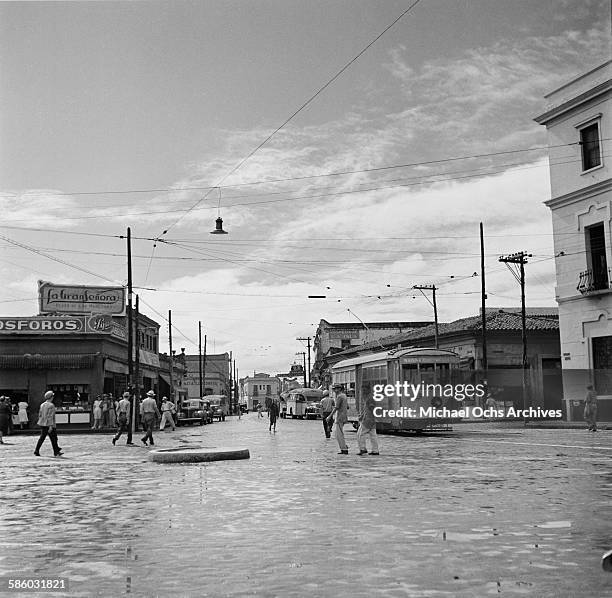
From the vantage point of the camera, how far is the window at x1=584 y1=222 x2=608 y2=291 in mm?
34094

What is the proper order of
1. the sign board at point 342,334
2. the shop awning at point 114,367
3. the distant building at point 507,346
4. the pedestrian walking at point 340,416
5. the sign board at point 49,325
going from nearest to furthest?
the pedestrian walking at point 340,416 → the sign board at point 49,325 → the shop awning at point 114,367 → the distant building at point 507,346 → the sign board at point 342,334

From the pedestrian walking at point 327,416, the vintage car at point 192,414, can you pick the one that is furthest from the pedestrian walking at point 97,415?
the pedestrian walking at point 327,416

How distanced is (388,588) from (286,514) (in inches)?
155

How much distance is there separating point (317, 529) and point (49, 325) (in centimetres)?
3710

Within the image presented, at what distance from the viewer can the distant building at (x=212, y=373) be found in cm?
13075

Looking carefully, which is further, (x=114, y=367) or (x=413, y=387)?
(x=114, y=367)

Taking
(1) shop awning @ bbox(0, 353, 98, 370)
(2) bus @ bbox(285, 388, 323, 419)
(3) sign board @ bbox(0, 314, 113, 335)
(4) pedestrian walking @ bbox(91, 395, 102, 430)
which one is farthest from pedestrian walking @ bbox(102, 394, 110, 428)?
(2) bus @ bbox(285, 388, 323, 419)

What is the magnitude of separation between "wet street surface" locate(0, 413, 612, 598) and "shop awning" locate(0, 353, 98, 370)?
26.9 meters

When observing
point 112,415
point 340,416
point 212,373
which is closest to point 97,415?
point 112,415

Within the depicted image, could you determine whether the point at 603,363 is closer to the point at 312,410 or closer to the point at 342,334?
the point at 312,410

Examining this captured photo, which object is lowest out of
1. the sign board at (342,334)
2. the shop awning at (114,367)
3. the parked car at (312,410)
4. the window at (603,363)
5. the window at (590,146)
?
the parked car at (312,410)

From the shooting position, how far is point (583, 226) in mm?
34844

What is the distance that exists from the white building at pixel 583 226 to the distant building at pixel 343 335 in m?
56.5

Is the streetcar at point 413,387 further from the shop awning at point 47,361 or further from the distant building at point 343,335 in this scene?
the distant building at point 343,335
